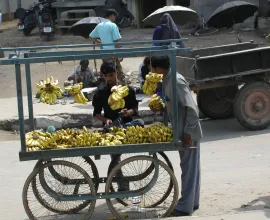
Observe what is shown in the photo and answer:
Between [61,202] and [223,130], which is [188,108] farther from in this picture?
[223,130]

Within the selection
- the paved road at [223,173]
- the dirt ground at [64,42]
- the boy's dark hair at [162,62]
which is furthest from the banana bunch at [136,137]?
the dirt ground at [64,42]

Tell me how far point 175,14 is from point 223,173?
6859 millimetres

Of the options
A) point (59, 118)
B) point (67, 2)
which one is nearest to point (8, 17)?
point (67, 2)

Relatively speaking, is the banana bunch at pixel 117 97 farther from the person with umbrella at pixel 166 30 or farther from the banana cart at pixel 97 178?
the person with umbrella at pixel 166 30

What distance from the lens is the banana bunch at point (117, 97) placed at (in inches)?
247

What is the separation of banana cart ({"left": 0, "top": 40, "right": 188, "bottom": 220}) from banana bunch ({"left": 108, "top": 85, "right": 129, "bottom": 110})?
363mm

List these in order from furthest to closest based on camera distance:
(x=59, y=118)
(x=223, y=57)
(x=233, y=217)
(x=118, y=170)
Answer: (x=59, y=118), (x=223, y=57), (x=118, y=170), (x=233, y=217)

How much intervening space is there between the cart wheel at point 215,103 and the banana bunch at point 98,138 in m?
5.19

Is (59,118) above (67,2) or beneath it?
beneath

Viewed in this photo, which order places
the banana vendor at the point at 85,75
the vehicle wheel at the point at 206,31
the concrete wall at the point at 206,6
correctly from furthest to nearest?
the concrete wall at the point at 206,6, the vehicle wheel at the point at 206,31, the banana vendor at the point at 85,75

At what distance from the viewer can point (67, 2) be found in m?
23.3

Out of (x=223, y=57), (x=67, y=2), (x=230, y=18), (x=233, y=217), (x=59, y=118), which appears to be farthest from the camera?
(x=67, y=2)

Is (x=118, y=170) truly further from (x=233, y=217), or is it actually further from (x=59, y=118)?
(x=59, y=118)

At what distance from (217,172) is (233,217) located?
7.22 feet
